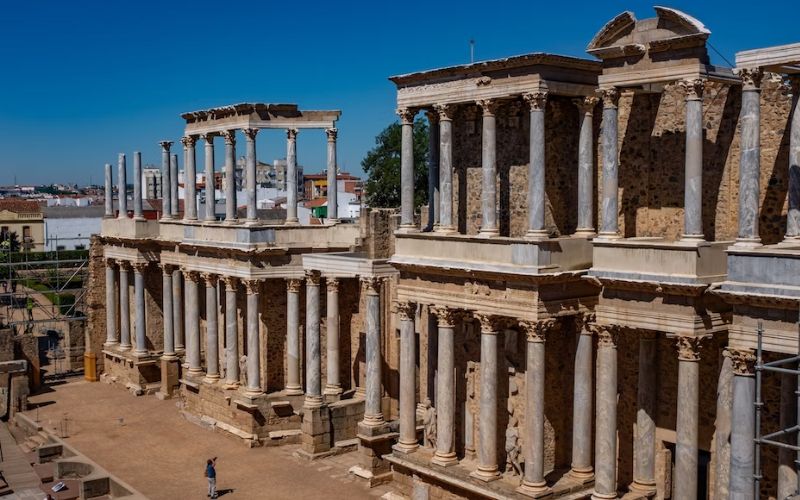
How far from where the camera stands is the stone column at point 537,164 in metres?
18.7

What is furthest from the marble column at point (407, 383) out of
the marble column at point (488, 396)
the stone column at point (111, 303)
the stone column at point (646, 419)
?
the stone column at point (111, 303)

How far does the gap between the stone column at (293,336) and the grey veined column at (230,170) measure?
144 inches

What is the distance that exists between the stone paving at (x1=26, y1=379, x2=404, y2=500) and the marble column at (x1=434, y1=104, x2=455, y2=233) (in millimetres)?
7337

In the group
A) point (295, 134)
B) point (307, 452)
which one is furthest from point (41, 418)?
point (295, 134)

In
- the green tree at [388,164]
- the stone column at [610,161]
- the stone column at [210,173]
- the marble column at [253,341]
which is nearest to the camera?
the stone column at [610,161]

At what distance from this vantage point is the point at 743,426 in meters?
15.1

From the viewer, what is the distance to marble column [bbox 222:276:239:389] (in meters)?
30.2

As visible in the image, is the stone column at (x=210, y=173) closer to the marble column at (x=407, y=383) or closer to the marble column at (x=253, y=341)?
the marble column at (x=253, y=341)

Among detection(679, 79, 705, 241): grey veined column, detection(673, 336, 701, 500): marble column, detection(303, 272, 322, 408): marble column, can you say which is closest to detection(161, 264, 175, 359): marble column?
detection(303, 272, 322, 408): marble column

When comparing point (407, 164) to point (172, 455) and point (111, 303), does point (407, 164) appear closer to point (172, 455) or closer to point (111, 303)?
point (172, 455)

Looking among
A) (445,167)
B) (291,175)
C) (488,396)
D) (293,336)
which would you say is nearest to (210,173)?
(291,175)

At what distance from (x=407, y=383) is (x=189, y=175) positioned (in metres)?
15.7

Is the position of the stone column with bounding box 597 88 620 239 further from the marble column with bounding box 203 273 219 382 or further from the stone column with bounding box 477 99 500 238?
the marble column with bounding box 203 273 219 382

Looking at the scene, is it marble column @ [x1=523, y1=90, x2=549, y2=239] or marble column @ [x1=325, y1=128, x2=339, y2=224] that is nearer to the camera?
marble column @ [x1=523, y1=90, x2=549, y2=239]
